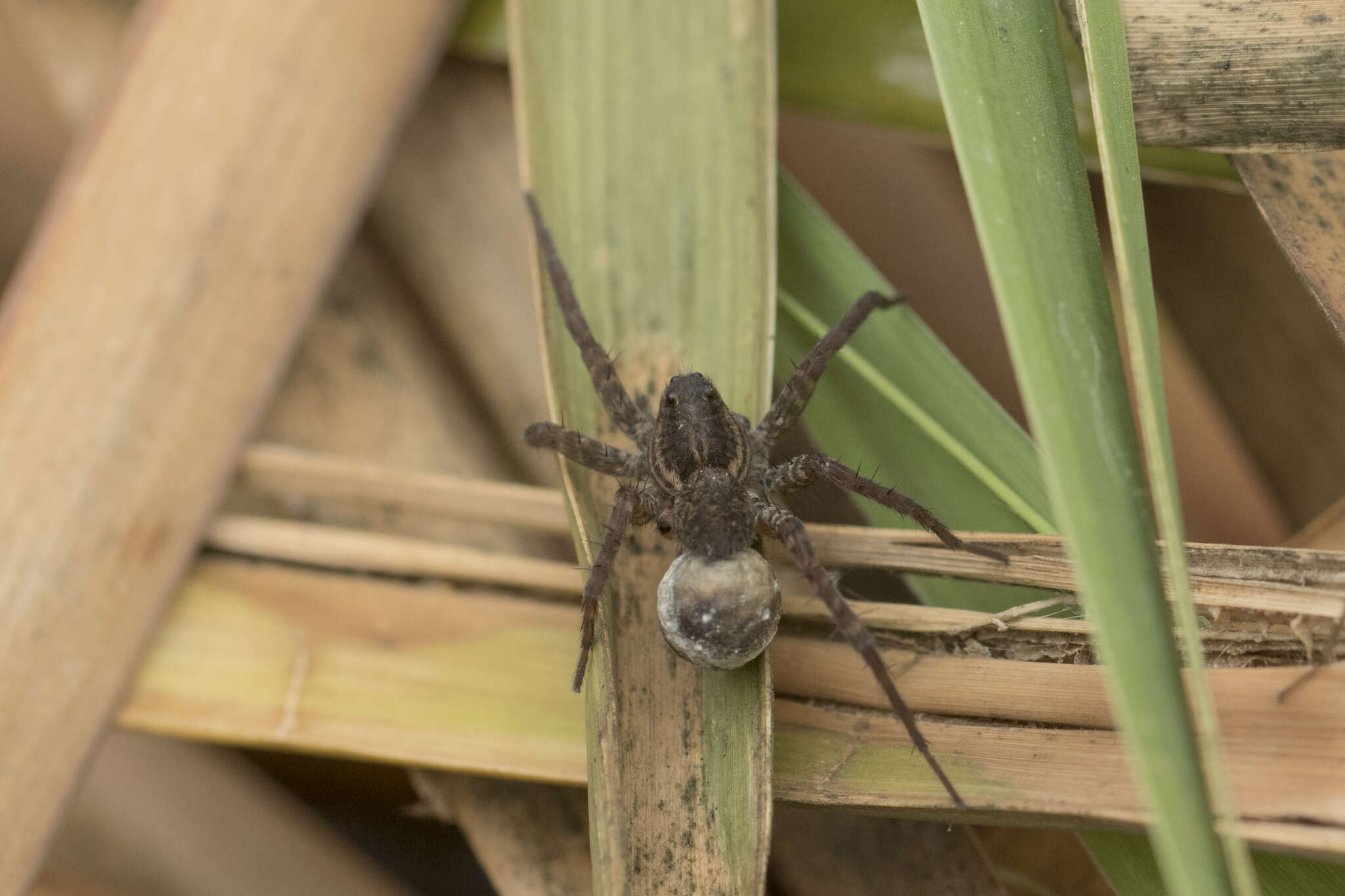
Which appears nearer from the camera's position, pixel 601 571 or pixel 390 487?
pixel 601 571

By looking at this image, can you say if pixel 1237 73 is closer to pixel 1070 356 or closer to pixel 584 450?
pixel 1070 356

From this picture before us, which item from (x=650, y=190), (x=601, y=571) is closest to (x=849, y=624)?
(x=601, y=571)

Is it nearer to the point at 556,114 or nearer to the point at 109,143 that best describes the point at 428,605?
the point at 556,114

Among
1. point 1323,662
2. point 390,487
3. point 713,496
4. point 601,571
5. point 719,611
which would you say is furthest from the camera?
point 390,487

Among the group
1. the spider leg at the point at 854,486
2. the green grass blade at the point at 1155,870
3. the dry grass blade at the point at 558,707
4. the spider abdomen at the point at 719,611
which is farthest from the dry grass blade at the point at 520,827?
the green grass blade at the point at 1155,870

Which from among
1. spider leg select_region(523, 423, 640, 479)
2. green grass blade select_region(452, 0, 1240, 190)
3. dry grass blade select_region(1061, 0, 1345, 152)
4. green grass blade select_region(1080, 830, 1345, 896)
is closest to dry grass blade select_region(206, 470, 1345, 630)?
spider leg select_region(523, 423, 640, 479)

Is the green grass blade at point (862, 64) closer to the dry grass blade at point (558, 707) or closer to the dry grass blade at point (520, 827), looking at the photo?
the dry grass blade at point (558, 707)

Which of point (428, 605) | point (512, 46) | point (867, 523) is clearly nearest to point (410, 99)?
point (512, 46)

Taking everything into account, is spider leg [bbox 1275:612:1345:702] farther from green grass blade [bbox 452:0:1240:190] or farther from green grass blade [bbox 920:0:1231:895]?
green grass blade [bbox 452:0:1240:190]
